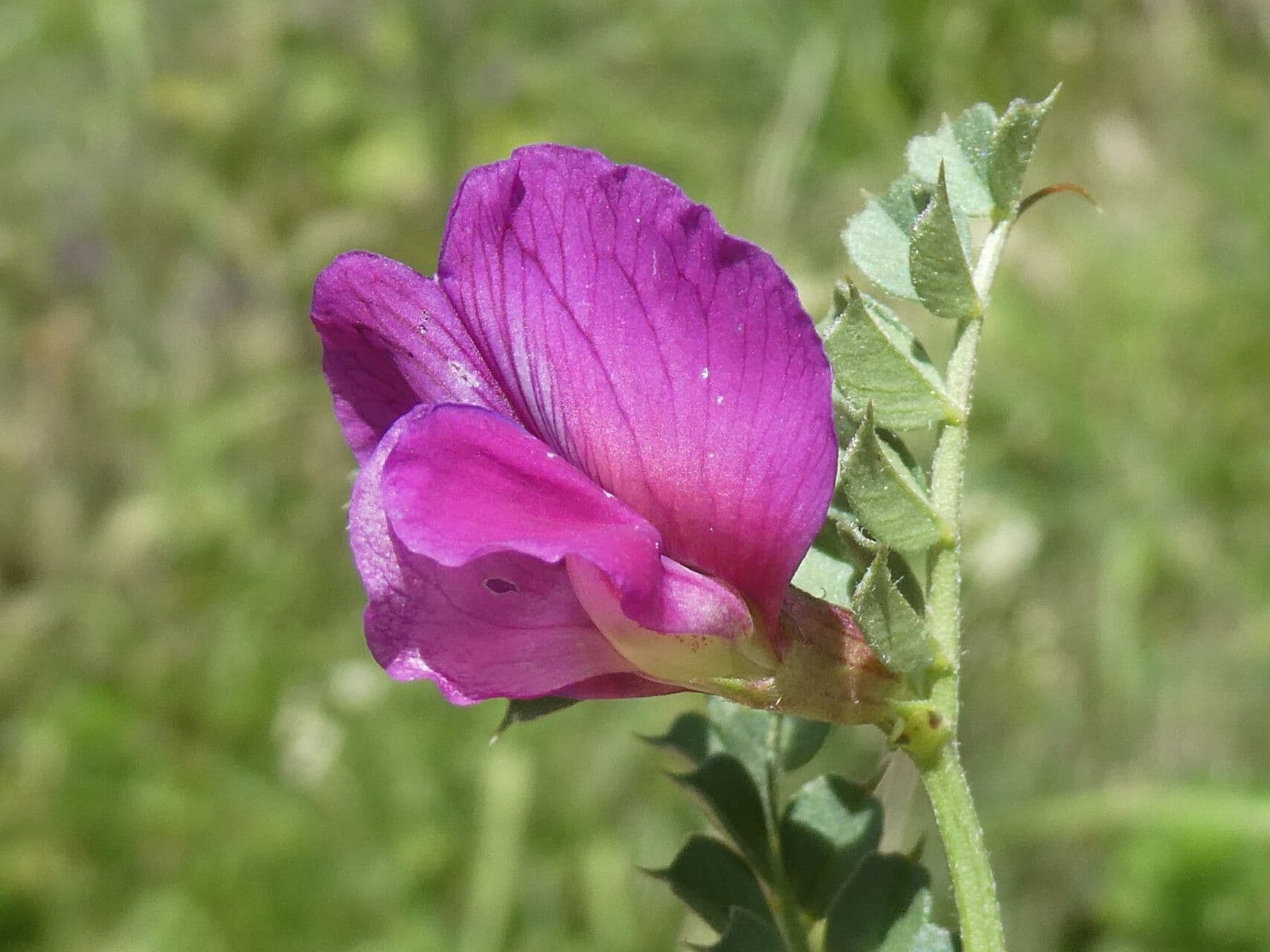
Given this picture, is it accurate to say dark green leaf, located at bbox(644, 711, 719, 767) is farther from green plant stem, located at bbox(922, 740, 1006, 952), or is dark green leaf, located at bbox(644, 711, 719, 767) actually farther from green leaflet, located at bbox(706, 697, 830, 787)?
green plant stem, located at bbox(922, 740, 1006, 952)

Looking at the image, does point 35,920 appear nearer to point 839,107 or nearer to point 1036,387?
point 1036,387

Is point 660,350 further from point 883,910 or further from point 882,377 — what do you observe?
point 883,910

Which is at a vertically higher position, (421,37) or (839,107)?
(839,107)

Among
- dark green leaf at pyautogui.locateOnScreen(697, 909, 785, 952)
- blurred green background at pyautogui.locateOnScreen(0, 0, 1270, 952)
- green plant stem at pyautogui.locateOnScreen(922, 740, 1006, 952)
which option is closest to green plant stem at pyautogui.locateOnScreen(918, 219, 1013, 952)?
green plant stem at pyautogui.locateOnScreen(922, 740, 1006, 952)

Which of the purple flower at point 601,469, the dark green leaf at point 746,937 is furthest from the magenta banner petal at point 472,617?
the dark green leaf at point 746,937

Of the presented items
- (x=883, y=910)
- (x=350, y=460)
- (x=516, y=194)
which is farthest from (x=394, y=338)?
(x=350, y=460)

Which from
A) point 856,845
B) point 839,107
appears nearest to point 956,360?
point 856,845
